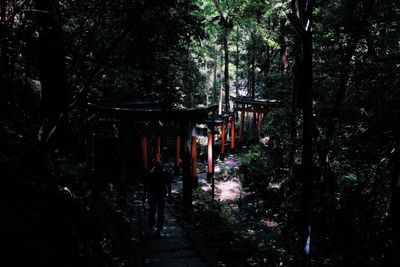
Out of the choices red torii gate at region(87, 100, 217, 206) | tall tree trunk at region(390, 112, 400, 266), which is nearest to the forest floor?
red torii gate at region(87, 100, 217, 206)

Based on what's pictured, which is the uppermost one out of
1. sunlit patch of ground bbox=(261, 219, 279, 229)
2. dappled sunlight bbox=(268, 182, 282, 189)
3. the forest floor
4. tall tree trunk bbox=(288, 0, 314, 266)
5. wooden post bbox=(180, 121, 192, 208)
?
tall tree trunk bbox=(288, 0, 314, 266)

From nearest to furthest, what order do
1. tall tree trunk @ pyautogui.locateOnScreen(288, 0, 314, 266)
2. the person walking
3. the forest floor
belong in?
tall tree trunk @ pyautogui.locateOnScreen(288, 0, 314, 266) → the forest floor → the person walking

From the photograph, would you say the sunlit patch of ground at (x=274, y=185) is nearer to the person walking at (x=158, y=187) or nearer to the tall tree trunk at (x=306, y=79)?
the person walking at (x=158, y=187)

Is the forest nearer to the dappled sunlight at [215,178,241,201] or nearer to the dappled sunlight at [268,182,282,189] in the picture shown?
the dappled sunlight at [215,178,241,201]

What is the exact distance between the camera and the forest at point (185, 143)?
451 cm

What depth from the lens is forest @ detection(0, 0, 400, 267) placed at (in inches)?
177

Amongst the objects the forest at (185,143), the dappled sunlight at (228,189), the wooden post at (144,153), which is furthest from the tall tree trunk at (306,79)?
the dappled sunlight at (228,189)

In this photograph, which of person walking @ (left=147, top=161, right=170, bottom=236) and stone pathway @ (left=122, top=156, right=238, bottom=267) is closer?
stone pathway @ (left=122, top=156, right=238, bottom=267)

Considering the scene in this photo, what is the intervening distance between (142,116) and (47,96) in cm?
696

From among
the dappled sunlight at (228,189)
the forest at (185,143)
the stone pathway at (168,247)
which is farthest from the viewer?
the dappled sunlight at (228,189)

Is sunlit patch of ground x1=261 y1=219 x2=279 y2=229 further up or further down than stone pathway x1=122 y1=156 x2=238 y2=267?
further down

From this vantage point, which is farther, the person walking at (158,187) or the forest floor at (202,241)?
the person walking at (158,187)

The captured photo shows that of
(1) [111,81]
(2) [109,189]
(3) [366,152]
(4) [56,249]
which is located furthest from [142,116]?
(4) [56,249]

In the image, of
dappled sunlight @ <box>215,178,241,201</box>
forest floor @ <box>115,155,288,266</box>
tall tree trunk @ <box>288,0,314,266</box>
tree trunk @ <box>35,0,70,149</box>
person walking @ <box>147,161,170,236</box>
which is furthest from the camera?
dappled sunlight @ <box>215,178,241,201</box>
